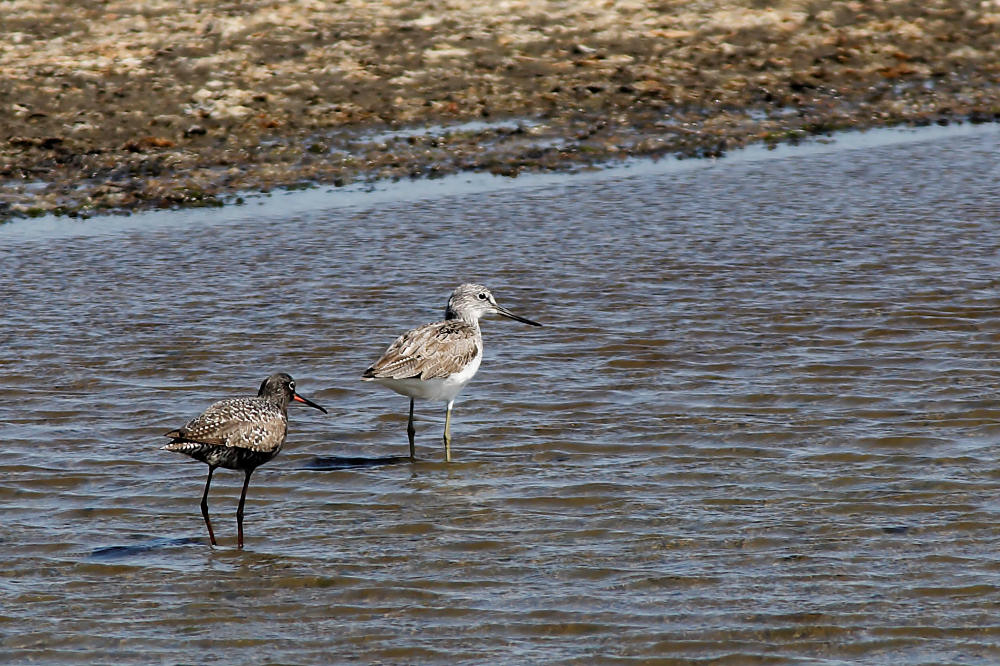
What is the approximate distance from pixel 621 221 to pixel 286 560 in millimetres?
8308

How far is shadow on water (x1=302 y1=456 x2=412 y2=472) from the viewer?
32.8ft

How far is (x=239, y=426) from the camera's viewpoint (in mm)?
8742

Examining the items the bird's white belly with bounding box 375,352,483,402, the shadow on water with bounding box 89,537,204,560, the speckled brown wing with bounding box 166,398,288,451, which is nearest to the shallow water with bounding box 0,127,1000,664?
the shadow on water with bounding box 89,537,204,560

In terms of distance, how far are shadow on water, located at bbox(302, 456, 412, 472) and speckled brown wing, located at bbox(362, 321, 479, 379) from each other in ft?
1.89

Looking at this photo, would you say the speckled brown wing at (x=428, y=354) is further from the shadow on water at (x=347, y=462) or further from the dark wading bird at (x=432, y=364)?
the shadow on water at (x=347, y=462)

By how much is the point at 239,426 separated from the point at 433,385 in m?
1.83

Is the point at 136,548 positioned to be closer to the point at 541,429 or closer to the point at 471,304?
the point at 541,429

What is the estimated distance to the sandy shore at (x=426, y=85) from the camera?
58.1ft

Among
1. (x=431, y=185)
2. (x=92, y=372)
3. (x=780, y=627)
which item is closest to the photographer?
(x=780, y=627)

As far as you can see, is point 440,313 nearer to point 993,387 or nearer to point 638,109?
point 993,387

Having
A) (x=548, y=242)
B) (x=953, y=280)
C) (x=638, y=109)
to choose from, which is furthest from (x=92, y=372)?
(x=638, y=109)

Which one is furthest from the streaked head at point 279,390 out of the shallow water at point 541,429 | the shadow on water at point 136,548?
the shadow on water at point 136,548

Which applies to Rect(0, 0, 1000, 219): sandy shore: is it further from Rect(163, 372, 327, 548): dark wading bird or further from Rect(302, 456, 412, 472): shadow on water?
Rect(163, 372, 327, 548): dark wading bird

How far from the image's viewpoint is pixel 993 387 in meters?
10.7
